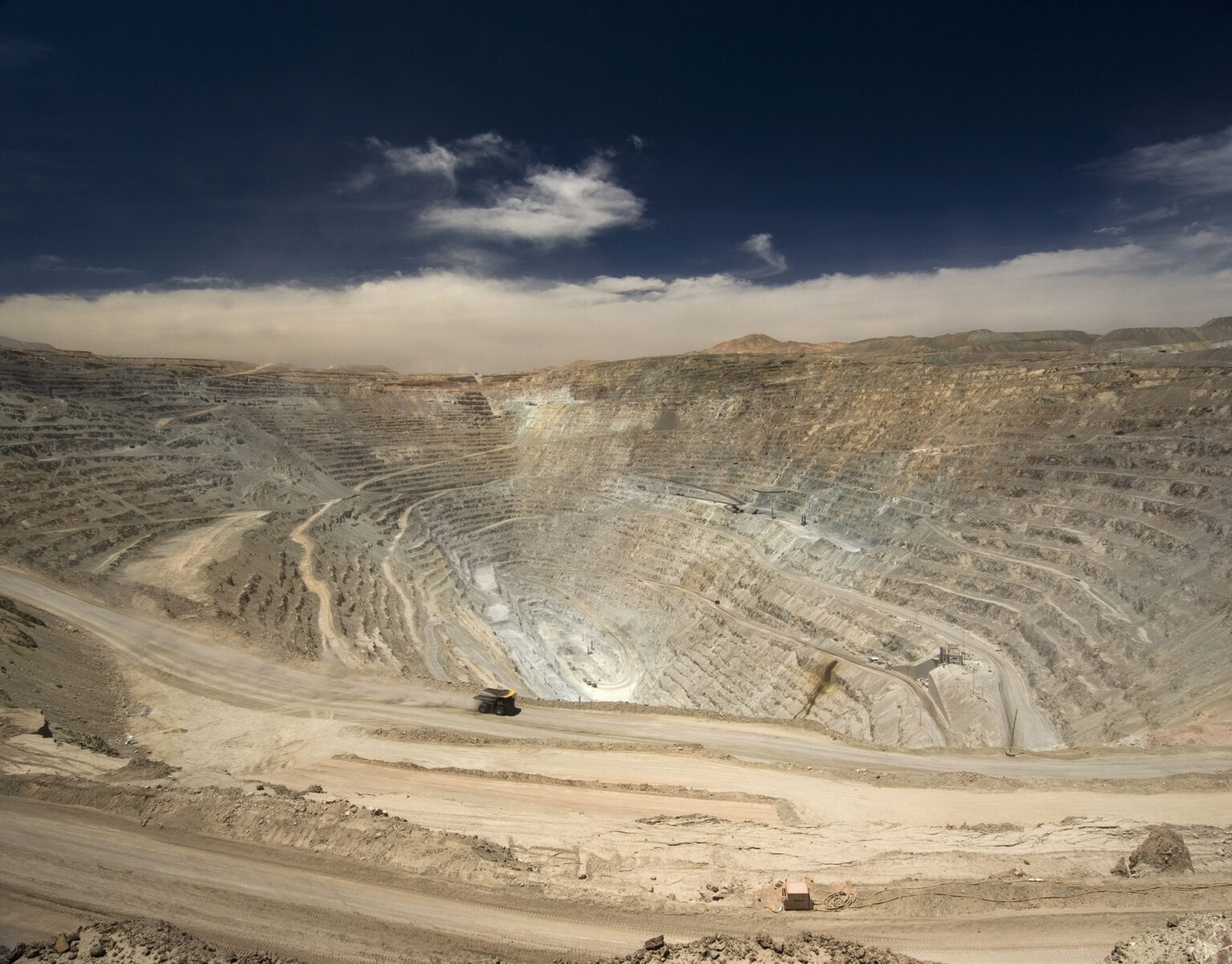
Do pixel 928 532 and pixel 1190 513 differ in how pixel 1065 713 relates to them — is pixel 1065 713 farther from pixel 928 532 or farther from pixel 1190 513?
pixel 928 532

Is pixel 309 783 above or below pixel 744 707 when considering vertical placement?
above

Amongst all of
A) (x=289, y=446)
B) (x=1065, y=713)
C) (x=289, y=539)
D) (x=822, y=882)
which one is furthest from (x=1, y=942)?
(x=289, y=446)

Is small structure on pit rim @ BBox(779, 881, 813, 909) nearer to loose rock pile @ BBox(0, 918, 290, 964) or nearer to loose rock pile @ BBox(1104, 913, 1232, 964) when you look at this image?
loose rock pile @ BBox(1104, 913, 1232, 964)

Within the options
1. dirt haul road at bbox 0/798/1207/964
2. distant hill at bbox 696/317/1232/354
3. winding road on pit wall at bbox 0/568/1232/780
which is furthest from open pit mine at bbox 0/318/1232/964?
distant hill at bbox 696/317/1232/354

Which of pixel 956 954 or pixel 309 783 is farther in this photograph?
pixel 309 783

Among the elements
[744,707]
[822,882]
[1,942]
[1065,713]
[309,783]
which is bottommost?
[744,707]
